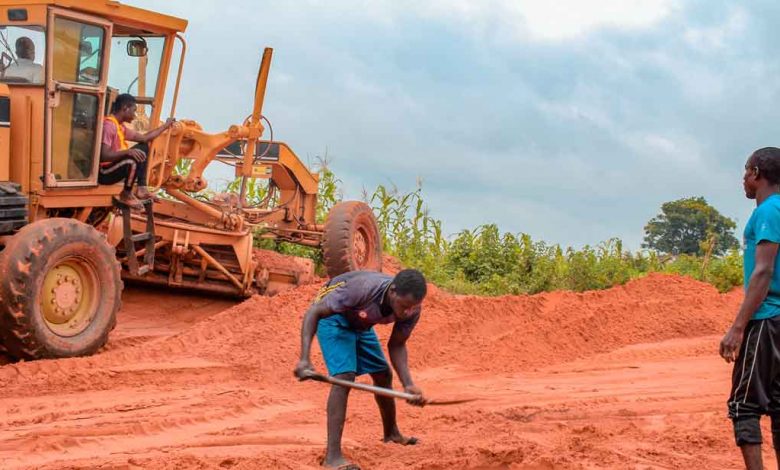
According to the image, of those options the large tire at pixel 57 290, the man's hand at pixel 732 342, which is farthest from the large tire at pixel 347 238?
the man's hand at pixel 732 342

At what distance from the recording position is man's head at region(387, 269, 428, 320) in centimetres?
622

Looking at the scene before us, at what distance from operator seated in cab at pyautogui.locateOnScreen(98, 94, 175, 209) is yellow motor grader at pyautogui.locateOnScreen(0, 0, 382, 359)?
0.37 feet

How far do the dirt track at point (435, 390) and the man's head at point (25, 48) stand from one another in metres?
2.82

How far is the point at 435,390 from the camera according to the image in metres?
9.42

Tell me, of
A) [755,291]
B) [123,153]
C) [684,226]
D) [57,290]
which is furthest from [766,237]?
[684,226]

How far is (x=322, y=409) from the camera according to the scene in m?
8.38

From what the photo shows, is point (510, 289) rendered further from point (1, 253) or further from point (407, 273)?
point (407, 273)

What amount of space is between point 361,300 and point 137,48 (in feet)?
19.7

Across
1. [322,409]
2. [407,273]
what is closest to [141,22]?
[322,409]

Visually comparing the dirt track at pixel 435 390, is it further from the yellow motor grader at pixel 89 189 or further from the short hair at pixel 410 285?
the short hair at pixel 410 285

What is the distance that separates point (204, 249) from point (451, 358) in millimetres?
3531

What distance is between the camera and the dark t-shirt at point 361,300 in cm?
643

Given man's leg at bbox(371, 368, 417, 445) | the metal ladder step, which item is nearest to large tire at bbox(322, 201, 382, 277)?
the metal ladder step

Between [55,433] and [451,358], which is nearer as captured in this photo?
[55,433]
